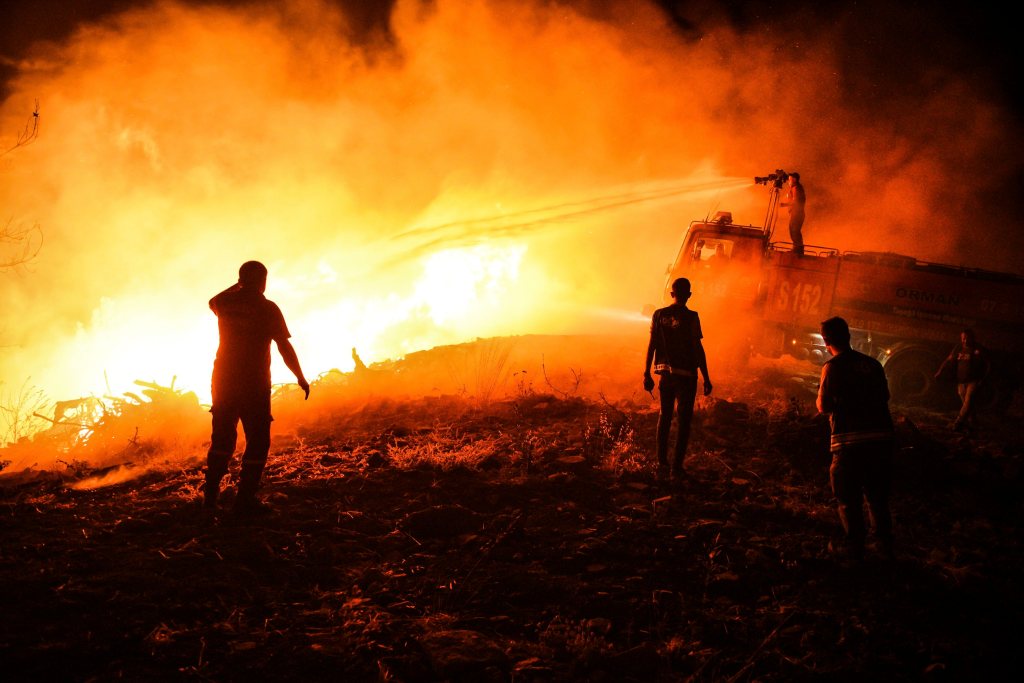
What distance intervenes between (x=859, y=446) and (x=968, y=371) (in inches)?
258

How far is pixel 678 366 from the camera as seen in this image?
5555mm

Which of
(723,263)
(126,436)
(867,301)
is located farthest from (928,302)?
(126,436)

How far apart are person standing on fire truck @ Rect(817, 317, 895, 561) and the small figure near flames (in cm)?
137

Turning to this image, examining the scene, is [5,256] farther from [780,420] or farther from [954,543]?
[954,543]

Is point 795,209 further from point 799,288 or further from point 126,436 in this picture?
point 126,436

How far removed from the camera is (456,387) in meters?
9.77

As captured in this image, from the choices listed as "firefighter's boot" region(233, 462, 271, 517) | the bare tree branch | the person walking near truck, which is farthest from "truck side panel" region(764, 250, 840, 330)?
the bare tree branch

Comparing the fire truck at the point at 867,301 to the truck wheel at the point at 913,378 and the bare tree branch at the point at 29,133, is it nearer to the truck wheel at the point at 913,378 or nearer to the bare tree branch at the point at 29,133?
the truck wheel at the point at 913,378

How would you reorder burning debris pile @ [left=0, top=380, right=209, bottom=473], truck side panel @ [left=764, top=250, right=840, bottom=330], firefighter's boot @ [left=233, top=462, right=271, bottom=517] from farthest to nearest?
truck side panel @ [left=764, top=250, right=840, bottom=330] → burning debris pile @ [left=0, top=380, right=209, bottom=473] → firefighter's boot @ [left=233, top=462, right=271, bottom=517]

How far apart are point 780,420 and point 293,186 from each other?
14.4 metres

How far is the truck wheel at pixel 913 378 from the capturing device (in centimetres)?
1084

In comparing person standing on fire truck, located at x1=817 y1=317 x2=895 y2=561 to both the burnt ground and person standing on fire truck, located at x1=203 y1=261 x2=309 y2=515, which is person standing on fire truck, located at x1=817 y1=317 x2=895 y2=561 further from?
person standing on fire truck, located at x1=203 y1=261 x2=309 y2=515

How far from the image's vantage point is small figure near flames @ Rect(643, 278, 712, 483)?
5.48m

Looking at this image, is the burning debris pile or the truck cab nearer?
the burning debris pile
